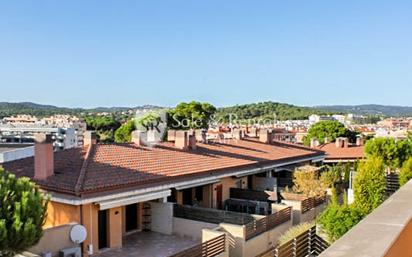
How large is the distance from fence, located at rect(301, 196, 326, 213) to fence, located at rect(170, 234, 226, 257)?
22.6 feet

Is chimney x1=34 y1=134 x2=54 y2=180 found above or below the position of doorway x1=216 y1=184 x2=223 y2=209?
above

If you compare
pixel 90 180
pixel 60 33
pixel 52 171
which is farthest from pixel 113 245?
pixel 60 33

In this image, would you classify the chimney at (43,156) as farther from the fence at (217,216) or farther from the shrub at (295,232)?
the shrub at (295,232)

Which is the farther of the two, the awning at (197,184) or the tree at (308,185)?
the tree at (308,185)

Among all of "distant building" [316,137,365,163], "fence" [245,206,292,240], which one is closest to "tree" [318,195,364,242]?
"fence" [245,206,292,240]

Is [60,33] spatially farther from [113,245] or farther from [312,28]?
[113,245]

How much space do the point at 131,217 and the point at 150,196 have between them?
2.45 metres

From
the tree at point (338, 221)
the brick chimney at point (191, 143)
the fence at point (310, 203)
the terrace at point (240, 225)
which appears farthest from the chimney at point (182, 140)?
the tree at point (338, 221)

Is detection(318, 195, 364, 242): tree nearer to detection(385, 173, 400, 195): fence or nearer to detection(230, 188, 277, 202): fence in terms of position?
detection(230, 188, 277, 202): fence

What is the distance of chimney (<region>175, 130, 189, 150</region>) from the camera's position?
2767cm

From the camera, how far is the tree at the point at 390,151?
33.2 meters

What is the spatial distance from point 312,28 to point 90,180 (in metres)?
20.4

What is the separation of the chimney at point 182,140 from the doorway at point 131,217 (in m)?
7.49

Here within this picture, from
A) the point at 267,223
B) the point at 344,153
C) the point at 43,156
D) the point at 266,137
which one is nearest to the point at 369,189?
the point at 267,223
